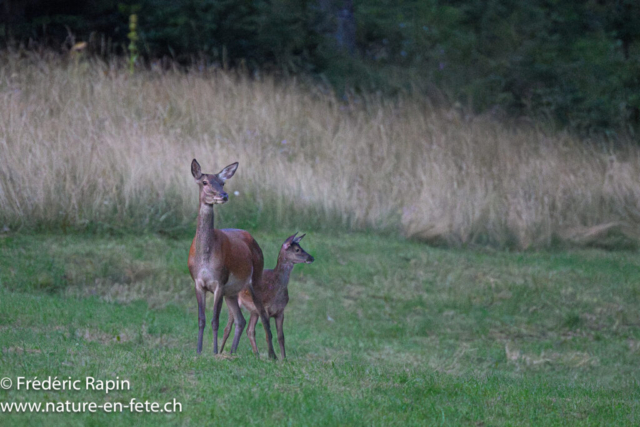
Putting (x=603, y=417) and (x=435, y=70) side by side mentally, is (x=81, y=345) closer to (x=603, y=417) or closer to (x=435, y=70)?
(x=603, y=417)

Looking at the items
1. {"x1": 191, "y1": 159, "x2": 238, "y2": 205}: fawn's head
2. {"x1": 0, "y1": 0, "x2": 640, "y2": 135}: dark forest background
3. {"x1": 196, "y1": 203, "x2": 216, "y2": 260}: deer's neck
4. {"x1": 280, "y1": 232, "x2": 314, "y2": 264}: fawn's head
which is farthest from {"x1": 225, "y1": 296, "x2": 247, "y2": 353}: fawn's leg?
{"x1": 0, "y1": 0, "x2": 640, "y2": 135}: dark forest background

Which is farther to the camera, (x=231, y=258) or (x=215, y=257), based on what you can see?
(x=231, y=258)

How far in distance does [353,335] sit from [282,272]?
2.99 m

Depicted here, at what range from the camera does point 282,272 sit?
727cm

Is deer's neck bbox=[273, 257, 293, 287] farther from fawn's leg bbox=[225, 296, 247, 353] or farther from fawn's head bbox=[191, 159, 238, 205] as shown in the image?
fawn's head bbox=[191, 159, 238, 205]

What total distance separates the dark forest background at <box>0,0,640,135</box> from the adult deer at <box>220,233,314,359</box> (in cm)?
1186

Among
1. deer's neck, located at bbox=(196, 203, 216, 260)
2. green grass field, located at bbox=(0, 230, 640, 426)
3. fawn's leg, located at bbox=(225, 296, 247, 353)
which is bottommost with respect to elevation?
green grass field, located at bbox=(0, 230, 640, 426)

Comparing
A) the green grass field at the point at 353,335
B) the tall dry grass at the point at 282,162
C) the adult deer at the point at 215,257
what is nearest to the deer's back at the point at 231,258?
the adult deer at the point at 215,257

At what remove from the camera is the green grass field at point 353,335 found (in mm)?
5602

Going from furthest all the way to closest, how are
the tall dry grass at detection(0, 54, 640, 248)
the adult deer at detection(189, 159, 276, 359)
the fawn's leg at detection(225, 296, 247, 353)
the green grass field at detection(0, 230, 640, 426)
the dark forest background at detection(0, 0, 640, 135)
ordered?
the dark forest background at detection(0, 0, 640, 135) < the tall dry grass at detection(0, 54, 640, 248) < the fawn's leg at detection(225, 296, 247, 353) < the adult deer at detection(189, 159, 276, 359) < the green grass field at detection(0, 230, 640, 426)

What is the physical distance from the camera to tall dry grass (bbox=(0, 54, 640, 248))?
12352 mm

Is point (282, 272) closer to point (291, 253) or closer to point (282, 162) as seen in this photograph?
point (291, 253)

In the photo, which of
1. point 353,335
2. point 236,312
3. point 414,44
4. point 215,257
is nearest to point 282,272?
point 236,312

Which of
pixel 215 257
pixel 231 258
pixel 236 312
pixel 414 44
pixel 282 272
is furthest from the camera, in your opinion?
pixel 414 44
